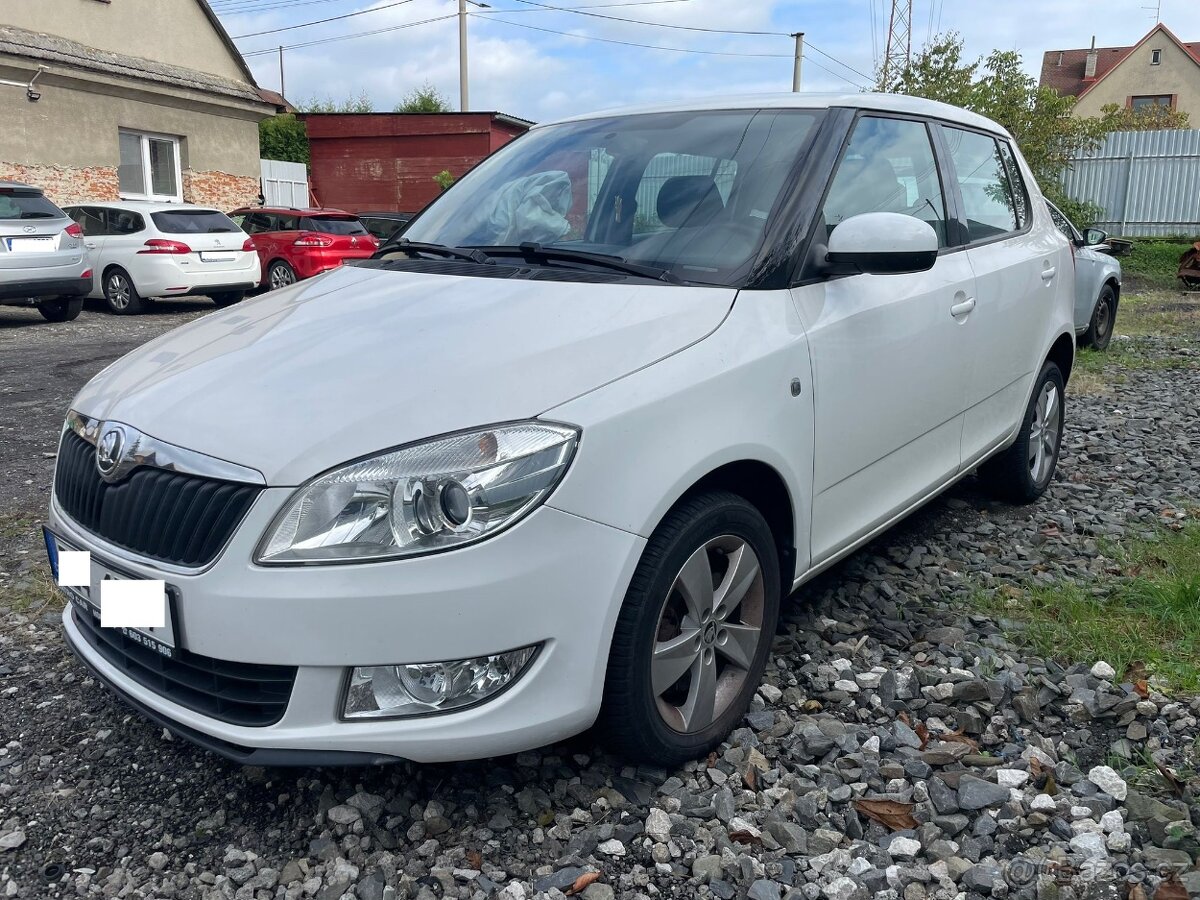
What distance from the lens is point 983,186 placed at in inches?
160

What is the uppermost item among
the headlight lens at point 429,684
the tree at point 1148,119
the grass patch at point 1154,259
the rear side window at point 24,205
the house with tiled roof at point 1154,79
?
the house with tiled roof at point 1154,79

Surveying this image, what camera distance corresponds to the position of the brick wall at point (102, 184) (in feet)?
52.4

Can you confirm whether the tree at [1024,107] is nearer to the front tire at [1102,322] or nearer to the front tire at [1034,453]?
the front tire at [1102,322]

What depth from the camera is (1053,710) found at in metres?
2.78

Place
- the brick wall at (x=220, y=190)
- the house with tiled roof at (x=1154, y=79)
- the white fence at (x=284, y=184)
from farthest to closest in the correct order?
the house with tiled roof at (x=1154, y=79) < the white fence at (x=284, y=184) < the brick wall at (x=220, y=190)

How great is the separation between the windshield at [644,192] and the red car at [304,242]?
11.4 meters

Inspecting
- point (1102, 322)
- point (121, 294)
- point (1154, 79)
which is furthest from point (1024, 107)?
point (1154, 79)

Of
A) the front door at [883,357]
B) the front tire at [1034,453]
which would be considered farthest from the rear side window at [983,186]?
the front tire at [1034,453]

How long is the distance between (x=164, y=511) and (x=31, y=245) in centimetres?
1006

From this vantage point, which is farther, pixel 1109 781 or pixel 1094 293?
pixel 1094 293

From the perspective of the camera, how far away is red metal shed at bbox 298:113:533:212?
25.4 metres

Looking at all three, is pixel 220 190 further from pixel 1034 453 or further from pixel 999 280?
pixel 999 280

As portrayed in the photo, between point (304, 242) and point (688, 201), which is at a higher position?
point (688, 201)

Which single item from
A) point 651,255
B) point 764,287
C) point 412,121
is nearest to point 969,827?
point 764,287
